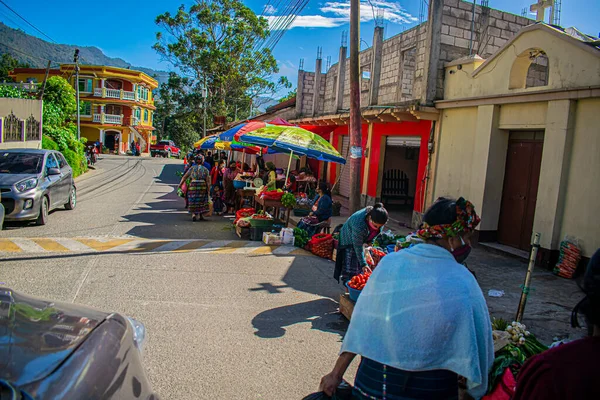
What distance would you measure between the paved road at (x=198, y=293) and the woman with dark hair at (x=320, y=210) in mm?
1002

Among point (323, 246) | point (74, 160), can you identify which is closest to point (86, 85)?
point (74, 160)

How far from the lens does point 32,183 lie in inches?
412

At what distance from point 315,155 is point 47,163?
658 cm

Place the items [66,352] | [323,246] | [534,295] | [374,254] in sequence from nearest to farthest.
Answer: [66,352] → [374,254] → [534,295] → [323,246]

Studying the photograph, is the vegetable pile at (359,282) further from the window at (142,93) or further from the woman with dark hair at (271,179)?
the window at (142,93)

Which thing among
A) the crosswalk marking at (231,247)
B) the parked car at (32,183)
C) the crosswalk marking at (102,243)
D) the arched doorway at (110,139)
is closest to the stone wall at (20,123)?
the parked car at (32,183)

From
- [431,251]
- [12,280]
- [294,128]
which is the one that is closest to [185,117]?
[294,128]

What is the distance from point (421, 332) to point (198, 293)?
489cm

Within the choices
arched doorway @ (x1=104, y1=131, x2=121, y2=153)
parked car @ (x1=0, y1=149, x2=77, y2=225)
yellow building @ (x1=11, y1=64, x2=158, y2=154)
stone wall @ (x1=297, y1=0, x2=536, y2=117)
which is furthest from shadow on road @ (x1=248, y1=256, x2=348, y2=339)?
arched doorway @ (x1=104, y1=131, x2=121, y2=153)

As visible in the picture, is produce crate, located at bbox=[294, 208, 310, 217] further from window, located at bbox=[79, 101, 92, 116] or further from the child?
window, located at bbox=[79, 101, 92, 116]

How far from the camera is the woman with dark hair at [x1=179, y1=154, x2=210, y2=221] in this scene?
12.4m

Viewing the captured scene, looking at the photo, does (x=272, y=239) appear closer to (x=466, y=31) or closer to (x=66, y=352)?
(x=466, y=31)

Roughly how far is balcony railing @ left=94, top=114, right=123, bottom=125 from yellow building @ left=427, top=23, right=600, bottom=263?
167 ft

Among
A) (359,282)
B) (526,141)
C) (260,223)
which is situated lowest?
(260,223)
